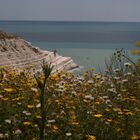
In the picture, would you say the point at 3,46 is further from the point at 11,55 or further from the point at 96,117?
the point at 96,117

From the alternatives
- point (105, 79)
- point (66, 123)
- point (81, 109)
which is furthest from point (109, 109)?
point (105, 79)

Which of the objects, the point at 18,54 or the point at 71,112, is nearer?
the point at 71,112

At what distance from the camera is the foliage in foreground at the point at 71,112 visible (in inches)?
215

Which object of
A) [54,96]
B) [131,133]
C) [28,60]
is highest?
[28,60]

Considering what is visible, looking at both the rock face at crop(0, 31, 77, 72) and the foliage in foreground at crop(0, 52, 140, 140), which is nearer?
the foliage in foreground at crop(0, 52, 140, 140)

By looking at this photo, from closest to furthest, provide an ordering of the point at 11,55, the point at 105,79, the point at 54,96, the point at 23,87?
the point at 54,96, the point at 23,87, the point at 105,79, the point at 11,55

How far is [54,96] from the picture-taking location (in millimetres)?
7043

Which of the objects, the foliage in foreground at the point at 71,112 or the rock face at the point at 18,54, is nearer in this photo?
the foliage in foreground at the point at 71,112

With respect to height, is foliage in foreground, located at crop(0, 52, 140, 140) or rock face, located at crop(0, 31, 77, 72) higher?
rock face, located at crop(0, 31, 77, 72)

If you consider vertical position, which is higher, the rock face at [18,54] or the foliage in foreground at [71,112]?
the rock face at [18,54]

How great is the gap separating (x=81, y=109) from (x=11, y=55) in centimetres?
2021

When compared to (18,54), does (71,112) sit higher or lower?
Answer: lower

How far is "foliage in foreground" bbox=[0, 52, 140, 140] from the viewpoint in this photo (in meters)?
5.46

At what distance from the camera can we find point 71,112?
614 centimetres
